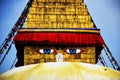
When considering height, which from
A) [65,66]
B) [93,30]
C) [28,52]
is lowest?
[28,52]

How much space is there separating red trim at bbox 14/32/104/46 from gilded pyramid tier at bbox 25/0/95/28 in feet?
0.93

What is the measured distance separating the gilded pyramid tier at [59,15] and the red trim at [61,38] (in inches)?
11.1

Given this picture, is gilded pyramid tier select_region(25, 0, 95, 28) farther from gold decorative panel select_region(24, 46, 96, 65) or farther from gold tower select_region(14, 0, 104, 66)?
gold decorative panel select_region(24, 46, 96, 65)

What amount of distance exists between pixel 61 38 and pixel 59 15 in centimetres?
53

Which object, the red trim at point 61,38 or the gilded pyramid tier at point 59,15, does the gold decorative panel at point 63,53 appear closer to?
the red trim at point 61,38

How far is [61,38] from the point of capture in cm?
296

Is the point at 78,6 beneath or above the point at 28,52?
above

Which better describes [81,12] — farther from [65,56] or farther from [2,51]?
[2,51]

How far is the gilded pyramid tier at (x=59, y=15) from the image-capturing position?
3327 mm

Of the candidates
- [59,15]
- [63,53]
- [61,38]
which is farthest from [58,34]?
[59,15]

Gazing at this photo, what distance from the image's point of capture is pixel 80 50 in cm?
312

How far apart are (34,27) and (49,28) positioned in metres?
0.20

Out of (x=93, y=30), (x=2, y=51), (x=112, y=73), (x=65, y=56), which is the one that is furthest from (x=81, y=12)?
(x=112, y=73)

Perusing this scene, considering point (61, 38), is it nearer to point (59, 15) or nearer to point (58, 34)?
point (58, 34)
